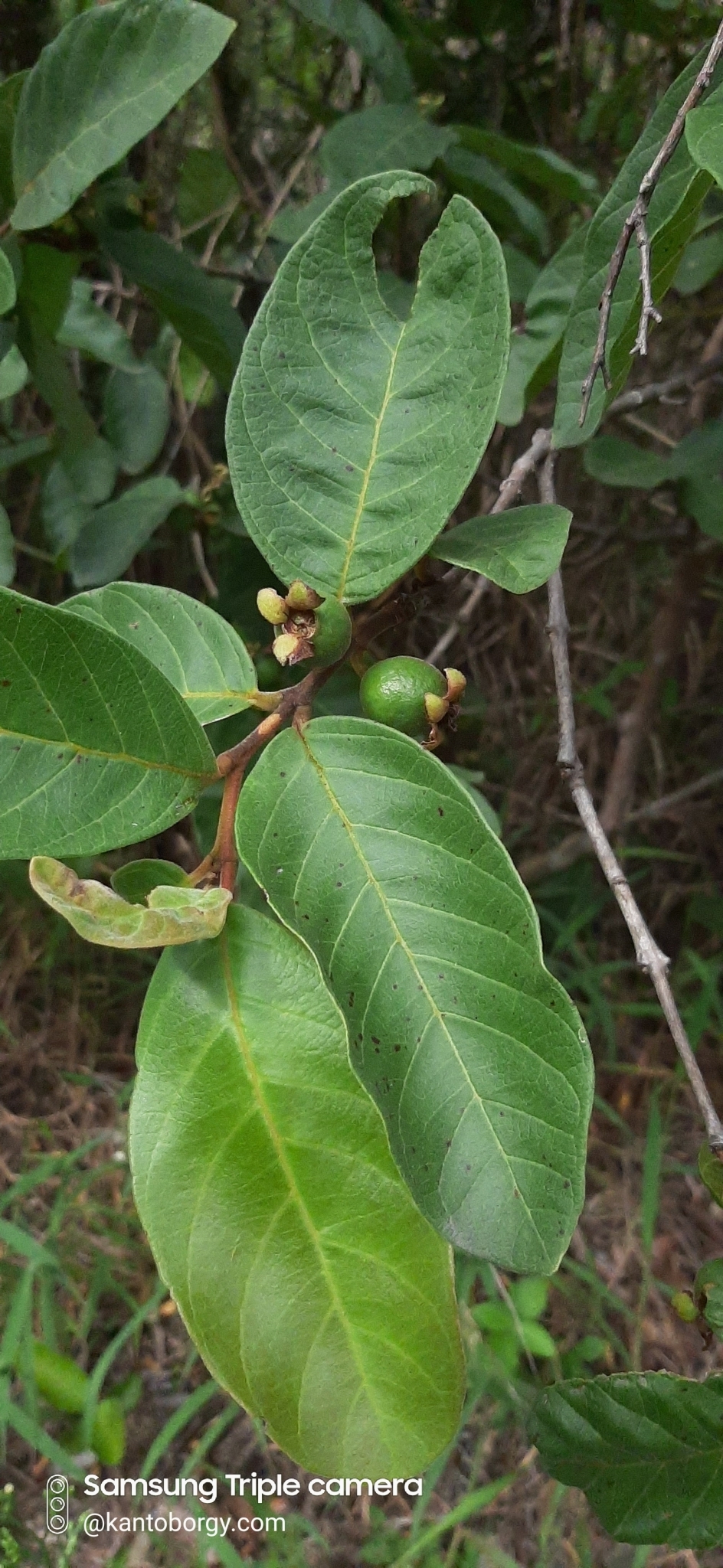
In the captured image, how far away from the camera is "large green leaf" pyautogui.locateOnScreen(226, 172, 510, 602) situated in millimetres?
671

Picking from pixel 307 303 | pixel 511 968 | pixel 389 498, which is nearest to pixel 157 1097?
pixel 511 968

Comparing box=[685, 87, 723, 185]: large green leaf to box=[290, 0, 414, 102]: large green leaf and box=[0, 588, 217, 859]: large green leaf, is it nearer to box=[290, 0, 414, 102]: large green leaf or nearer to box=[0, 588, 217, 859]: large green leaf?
box=[0, 588, 217, 859]: large green leaf

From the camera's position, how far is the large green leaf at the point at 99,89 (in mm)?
842

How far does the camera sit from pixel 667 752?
2281 mm

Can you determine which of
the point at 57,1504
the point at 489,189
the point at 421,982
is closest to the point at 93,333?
the point at 489,189

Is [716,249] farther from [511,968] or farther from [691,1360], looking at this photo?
[691,1360]

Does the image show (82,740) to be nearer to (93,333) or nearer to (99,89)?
(99,89)

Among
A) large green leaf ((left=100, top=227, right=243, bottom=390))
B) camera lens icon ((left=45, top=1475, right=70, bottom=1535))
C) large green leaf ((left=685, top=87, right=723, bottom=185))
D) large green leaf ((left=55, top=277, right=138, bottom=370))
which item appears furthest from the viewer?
camera lens icon ((left=45, top=1475, right=70, bottom=1535))

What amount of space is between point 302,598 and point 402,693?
87 mm

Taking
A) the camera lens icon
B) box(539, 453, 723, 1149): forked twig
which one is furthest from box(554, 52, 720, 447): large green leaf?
the camera lens icon

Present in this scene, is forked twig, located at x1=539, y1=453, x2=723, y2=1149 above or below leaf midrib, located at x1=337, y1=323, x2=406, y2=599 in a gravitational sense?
below

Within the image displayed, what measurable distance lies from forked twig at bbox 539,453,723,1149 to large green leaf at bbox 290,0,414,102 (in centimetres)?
70

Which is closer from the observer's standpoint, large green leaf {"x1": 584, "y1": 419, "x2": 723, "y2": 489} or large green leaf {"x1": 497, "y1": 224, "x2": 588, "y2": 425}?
large green leaf {"x1": 497, "y1": 224, "x2": 588, "y2": 425}

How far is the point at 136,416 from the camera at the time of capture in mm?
1457
